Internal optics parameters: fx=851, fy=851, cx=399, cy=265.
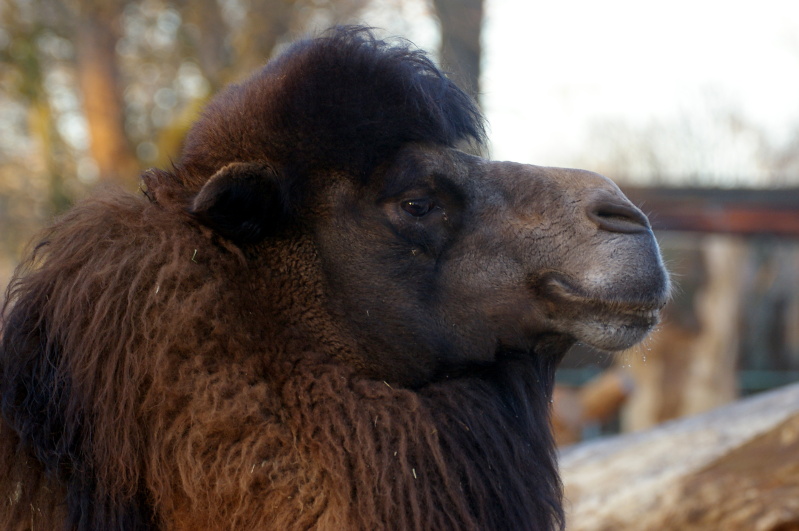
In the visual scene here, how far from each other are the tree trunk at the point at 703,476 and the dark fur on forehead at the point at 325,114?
2.00 meters

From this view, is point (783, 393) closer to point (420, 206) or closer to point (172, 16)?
point (420, 206)


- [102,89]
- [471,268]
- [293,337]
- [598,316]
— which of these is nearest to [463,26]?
[102,89]

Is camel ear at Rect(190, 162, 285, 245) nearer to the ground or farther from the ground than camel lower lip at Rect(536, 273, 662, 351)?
farther from the ground

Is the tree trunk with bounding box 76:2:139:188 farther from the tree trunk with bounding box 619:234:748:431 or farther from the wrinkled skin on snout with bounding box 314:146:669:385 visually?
the wrinkled skin on snout with bounding box 314:146:669:385

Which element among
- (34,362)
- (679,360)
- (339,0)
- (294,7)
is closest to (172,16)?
(294,7)

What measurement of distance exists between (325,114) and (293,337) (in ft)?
2.29

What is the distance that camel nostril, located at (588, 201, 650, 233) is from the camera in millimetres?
2572

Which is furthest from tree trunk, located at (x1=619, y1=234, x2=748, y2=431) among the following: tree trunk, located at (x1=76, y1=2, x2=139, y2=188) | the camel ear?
the camel ear

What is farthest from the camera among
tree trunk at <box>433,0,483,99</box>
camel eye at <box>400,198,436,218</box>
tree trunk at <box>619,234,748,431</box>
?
tree trunk at <box>619,234,748,431</box>

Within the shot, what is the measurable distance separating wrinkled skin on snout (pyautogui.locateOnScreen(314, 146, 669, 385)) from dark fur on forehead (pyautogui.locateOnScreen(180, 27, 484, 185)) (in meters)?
0.09

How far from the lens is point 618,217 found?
262 centimetres

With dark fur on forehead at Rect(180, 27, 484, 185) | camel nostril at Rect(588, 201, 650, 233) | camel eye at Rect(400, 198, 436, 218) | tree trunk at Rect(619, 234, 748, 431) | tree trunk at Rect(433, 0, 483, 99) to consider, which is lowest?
tree trunk at Rect(619, 234, 748, 431)

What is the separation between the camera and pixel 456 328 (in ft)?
8.63

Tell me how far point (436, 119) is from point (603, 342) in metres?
0.88
